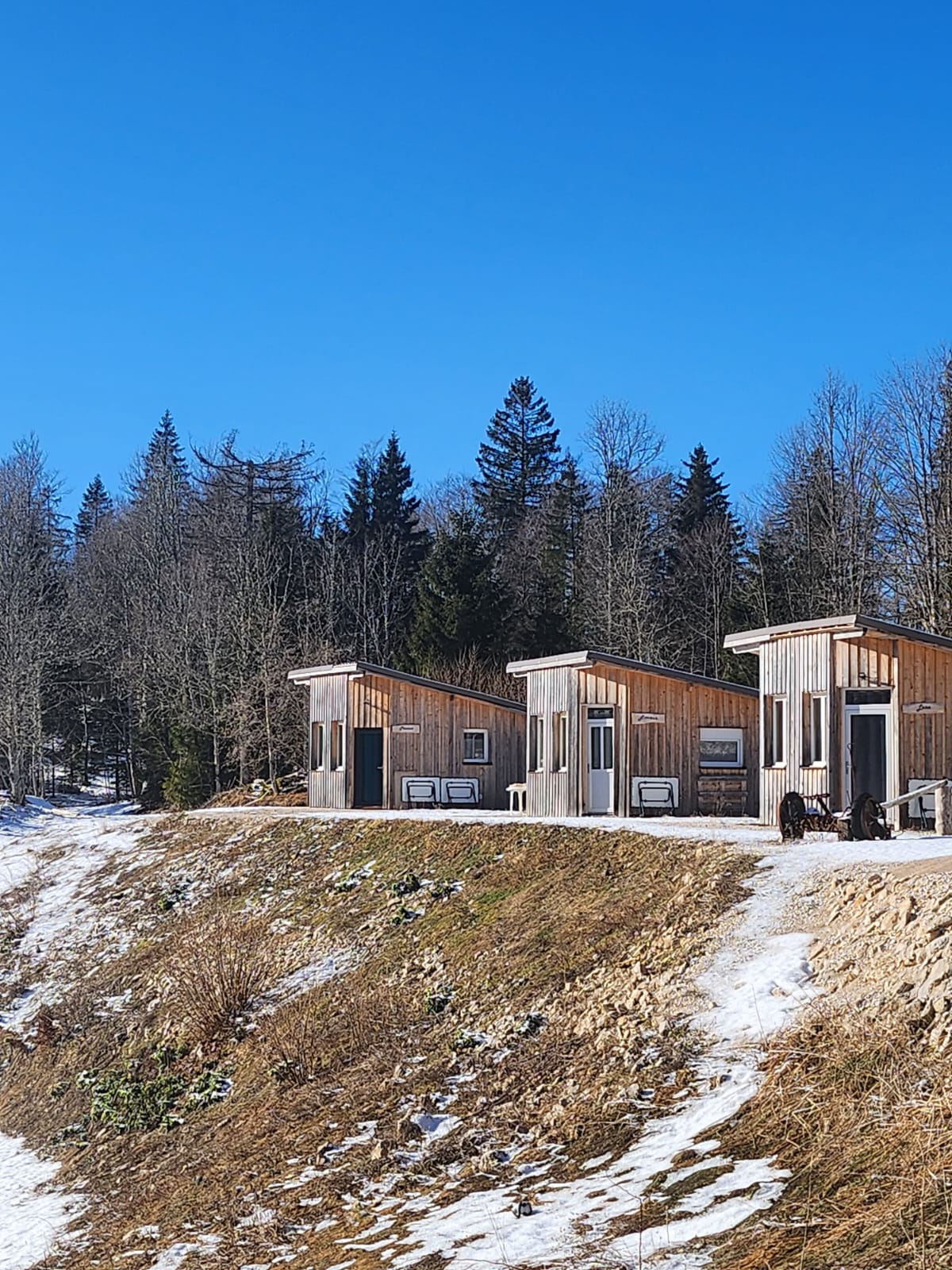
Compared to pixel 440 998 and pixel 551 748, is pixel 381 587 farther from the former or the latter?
pixel 440 998

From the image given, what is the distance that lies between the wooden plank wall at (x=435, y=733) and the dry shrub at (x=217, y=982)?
543 inches

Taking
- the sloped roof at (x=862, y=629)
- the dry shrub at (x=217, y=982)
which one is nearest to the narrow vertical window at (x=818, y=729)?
the sloped roof at (x=862, y=629)

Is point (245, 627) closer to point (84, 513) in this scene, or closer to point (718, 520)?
point (718, 520)

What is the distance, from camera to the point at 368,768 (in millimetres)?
33250

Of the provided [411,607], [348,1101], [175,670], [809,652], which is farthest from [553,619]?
A: [348,1101]

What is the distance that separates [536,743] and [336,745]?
643cm

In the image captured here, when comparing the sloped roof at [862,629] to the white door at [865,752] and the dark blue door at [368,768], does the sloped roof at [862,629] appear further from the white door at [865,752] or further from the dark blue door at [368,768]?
the dark blue door at [368,768]

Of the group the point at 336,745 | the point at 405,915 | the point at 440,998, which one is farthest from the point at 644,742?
the point at 440,998

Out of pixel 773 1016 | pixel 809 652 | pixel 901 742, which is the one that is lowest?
pixel 773 1016

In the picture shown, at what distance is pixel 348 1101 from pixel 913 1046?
5.28 metres

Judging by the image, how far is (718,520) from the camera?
49.4 meters

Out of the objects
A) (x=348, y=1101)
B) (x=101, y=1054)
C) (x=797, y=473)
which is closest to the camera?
(x=348, y=1101)

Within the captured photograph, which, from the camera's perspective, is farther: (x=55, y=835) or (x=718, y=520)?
(x=718, y=520)

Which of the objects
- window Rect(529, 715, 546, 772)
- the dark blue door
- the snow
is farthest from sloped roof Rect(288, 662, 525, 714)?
the snow
